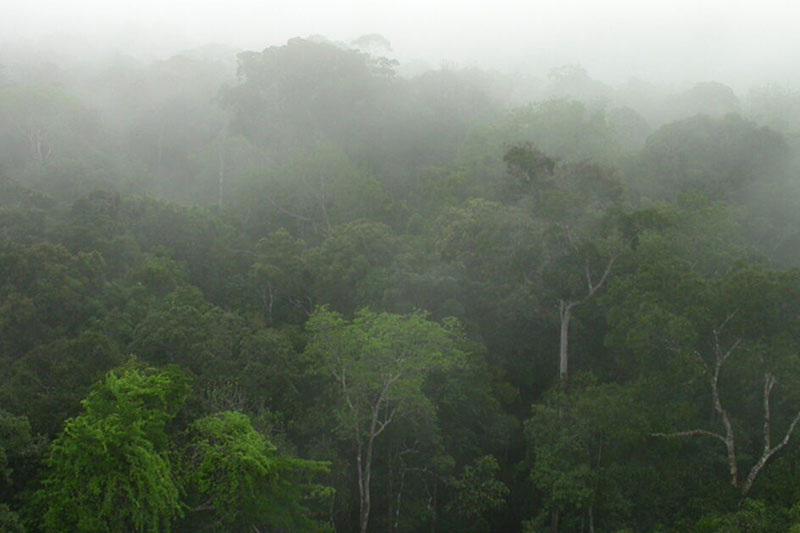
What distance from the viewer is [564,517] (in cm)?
1725

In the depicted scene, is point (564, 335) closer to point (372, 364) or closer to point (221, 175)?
point (372, 364)

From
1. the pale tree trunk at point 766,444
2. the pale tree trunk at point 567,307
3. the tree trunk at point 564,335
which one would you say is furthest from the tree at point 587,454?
the tree trunk at point 564,335

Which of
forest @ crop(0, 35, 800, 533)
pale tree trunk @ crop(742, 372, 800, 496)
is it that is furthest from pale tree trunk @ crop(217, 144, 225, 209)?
pale tree trunk @ crop(742, 372, 800, 496)

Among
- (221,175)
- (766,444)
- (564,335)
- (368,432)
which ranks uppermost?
(221,175)

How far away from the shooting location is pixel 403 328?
16609 mm

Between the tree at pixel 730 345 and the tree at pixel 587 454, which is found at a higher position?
the tree at pixel 730 345

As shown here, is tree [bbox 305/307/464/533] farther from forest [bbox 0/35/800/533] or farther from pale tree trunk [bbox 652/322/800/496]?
pale tree trunk [bbox 652/322/800/496]

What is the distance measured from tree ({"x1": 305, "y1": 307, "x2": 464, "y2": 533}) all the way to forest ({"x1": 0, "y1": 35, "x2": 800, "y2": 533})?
91 mm

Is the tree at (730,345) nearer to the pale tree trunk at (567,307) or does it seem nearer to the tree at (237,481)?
the pale tree trunk at (567,307)

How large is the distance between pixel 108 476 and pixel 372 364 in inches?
287

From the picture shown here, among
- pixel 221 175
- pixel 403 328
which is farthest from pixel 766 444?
pixel 221 175

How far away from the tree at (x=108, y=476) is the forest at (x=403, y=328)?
0.17 feet

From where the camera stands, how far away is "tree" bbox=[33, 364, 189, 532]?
1044 cm

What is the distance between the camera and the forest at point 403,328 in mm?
12875
